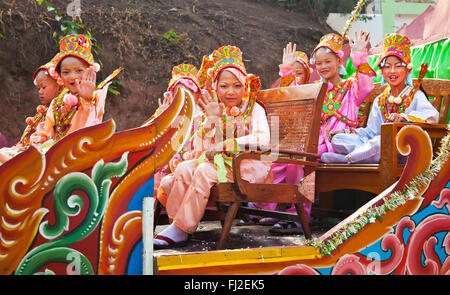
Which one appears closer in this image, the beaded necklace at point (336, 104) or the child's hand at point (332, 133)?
the child's hand at point (332, 133)

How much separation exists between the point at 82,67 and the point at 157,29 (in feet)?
18.1

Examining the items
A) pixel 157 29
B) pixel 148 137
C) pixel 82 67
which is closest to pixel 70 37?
pixel 82 67

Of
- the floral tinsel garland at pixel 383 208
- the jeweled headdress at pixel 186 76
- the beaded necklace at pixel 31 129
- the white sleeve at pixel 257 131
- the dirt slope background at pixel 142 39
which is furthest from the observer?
the dirt slope background at pixel 142 39

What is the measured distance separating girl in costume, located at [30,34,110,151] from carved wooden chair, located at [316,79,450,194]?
166 centimetres

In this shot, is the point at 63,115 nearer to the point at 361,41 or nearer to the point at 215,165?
the point at 215,165

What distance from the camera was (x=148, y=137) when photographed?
6.87ft

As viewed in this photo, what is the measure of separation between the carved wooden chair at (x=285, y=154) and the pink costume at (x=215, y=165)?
0.10 meters

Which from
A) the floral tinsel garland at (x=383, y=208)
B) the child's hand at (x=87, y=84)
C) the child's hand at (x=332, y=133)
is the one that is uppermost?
the child's hand at (x=87, y=84)

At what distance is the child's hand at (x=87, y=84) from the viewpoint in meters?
3.36

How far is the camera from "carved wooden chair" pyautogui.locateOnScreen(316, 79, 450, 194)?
2.90 m

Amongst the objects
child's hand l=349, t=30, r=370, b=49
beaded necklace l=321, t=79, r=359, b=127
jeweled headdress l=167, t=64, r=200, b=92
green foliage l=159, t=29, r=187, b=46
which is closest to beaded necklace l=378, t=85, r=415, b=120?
beaded necklace l=321, t=79, r=359, b=127

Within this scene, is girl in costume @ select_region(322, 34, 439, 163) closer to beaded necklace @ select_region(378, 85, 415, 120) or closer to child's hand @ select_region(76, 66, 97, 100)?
beaded necklace @ select_region(378, 85, 415, 120)

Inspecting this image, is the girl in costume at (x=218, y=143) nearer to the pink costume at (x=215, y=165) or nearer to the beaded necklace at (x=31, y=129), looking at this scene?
the pink costume at (x=215, y=165)

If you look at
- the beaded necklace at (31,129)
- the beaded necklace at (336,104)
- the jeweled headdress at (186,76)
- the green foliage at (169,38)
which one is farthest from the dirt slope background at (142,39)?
the beaded necklace at (336,104)
